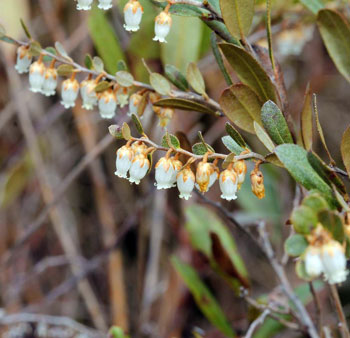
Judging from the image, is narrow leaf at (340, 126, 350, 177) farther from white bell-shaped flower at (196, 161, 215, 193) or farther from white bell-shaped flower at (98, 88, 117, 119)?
white bell-shaped flower at (98, 88, 117, 119)

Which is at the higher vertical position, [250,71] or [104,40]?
[250,71]

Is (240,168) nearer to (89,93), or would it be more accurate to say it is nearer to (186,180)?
(186,180)

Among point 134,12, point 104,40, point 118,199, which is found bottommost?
point 118,199

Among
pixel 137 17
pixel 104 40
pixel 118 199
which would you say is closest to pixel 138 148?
pixel 137 17

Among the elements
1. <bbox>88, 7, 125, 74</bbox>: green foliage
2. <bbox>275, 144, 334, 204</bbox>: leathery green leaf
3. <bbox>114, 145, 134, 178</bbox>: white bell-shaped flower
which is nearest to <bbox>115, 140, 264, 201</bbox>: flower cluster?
<bbox>114, 145, 134, 178</bbox>: white bell-shaped flower

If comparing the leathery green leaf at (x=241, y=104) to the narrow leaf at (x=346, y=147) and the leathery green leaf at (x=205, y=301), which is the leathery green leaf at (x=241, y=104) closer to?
the narrow leaf at (x=346, y=147)

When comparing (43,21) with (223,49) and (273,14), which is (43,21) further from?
(223,49)

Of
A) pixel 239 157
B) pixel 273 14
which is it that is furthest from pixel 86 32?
pixel 239 157

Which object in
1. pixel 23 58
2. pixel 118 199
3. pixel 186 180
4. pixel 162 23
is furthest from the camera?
pixel 118 199
